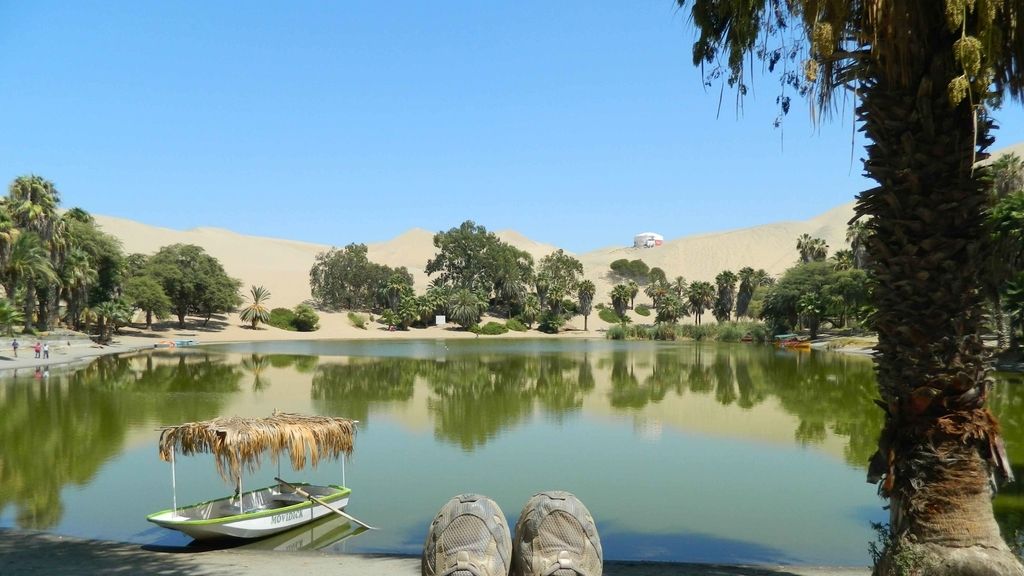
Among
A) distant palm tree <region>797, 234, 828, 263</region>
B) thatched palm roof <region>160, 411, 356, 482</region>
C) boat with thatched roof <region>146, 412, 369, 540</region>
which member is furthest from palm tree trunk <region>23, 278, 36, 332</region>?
distant palm tree <region>797, 234, 828, 263</region>

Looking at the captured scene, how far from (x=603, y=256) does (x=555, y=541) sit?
17206cm

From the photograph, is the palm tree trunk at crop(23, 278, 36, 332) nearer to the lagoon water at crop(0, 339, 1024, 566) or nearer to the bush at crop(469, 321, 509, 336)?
the lagoon water at crop(0, 339, 1024, 566)

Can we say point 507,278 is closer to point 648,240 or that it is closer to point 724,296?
point 724,296

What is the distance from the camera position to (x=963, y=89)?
5.41m

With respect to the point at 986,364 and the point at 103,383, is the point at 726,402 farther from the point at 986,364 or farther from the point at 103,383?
the point at 103,383

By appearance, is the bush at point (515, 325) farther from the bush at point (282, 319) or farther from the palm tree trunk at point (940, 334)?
the palm tree trunk at point (940, 334)

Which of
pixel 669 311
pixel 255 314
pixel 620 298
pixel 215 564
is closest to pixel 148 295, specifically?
pixel 255 314

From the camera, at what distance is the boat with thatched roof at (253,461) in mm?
10867

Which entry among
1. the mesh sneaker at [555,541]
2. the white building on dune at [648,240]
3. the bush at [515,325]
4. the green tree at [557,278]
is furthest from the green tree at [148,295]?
the white building on dune at [648,240]

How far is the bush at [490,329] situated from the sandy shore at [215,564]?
7922 centimetres

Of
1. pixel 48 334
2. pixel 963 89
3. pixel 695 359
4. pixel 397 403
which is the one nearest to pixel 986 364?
pixel 963 89

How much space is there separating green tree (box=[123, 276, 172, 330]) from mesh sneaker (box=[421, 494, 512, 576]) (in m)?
67.2

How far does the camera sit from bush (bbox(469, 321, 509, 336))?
3531 inches

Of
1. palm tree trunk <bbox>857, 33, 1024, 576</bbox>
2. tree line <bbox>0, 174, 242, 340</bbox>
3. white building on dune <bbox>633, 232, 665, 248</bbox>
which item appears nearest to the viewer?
palm tree trunk <bbox>857, 33, 1024, 576</bbox>
